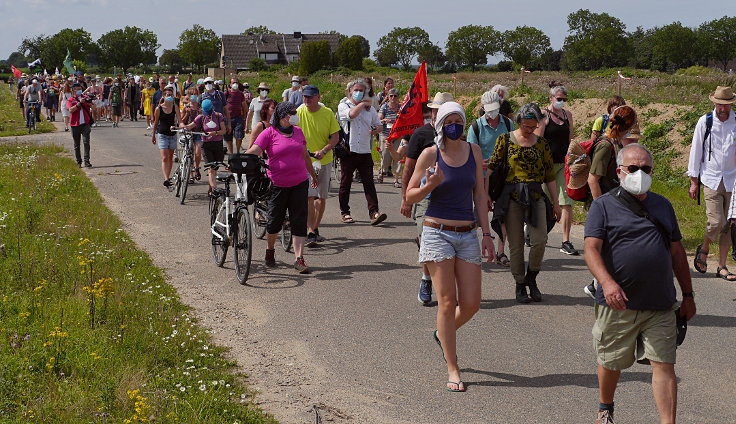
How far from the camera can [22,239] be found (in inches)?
413

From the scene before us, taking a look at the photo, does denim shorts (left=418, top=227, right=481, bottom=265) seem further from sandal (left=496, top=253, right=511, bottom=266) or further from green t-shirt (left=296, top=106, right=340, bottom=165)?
green t-shirt (left=296, top=106, right=340, bottom=165)

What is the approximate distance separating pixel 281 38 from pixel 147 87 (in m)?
114

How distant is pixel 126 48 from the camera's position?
153375 mm

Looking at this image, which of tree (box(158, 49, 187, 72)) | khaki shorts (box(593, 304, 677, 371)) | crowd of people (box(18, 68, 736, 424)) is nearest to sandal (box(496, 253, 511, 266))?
crowd of people (box(18, 68, 736, 424))

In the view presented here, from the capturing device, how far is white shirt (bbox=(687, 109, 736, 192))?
9109 millimetres

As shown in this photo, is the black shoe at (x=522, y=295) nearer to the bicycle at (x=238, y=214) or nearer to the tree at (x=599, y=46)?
the bicycle at (x=238, y=214)

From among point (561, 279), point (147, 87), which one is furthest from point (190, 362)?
point (147, 87)

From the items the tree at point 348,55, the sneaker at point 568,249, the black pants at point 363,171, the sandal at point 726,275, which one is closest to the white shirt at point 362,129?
the black pants at point 363,171

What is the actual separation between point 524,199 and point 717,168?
2743mm

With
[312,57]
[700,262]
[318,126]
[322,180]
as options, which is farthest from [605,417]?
[312,57]

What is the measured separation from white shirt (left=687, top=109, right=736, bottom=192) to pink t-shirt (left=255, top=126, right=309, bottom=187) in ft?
14.3

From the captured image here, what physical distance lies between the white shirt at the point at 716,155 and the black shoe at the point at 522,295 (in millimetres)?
2656

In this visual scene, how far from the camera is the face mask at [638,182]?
4.64 m

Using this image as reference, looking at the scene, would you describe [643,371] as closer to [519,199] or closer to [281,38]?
[519,199]
